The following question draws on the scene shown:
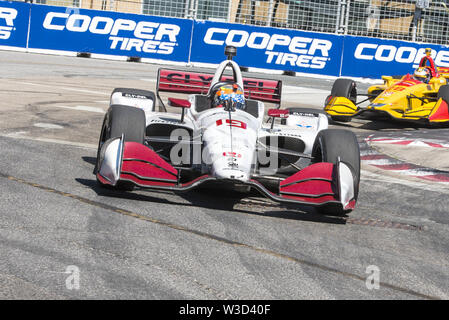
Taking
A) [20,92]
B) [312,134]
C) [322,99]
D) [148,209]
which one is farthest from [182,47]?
[148,209]

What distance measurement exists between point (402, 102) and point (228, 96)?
6.76m

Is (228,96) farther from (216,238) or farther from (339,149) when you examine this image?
(216,238)

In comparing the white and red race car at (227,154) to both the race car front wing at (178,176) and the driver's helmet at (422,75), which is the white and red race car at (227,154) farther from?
the driver's helmet at (422,75)

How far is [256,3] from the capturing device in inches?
933

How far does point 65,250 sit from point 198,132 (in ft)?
9.10

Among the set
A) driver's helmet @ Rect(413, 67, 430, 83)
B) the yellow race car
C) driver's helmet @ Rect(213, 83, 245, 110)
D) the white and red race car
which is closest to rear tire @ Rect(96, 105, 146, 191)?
the white and red race car

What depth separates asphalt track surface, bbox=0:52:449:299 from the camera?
4.37 meters

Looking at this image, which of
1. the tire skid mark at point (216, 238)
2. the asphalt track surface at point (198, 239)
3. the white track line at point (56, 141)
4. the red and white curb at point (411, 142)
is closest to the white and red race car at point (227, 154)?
the asphalt track surface at point (198, 239)

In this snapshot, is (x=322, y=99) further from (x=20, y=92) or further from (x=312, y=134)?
(x=312, y=134)

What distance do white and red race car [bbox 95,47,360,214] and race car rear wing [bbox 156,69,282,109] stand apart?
1.09 m

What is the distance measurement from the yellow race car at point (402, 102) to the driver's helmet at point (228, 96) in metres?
5.82

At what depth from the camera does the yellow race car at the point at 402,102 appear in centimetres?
1354

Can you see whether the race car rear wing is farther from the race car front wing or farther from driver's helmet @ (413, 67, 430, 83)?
driver's helmet @ (413, 67, 430, 83)

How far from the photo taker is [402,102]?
13.8 meters
